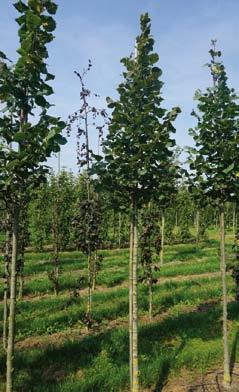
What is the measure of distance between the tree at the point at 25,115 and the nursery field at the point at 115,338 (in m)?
3.29

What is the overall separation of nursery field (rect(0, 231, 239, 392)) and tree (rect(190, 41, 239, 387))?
1413 mm

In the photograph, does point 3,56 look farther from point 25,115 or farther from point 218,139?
point 218,139

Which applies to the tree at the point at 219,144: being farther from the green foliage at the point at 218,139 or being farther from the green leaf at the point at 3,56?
the green leaf at the point at 3,56

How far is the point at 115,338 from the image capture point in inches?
434

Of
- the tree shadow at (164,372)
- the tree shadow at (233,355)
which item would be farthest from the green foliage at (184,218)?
the tree shadow at (164,372)

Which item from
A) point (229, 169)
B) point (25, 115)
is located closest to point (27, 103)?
point (25, 115)

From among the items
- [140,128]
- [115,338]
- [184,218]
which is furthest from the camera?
[184,218]

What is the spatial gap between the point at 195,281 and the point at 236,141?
11317mm

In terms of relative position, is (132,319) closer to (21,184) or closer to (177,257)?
(21,184)

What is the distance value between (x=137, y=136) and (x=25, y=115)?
206 cm

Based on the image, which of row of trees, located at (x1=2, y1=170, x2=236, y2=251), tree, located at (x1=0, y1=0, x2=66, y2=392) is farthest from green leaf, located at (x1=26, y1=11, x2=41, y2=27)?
row of trees, located at (x1=2, y1=170, x2=236, y2=251)

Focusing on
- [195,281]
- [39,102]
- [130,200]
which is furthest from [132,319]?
[195,281]

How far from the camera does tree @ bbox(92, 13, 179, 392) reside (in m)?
7.55

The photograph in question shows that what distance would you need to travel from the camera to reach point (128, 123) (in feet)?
25.5
